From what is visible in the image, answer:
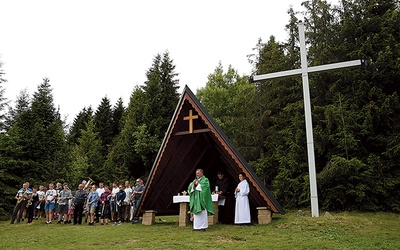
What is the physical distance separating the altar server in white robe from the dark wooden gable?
207 millimetres

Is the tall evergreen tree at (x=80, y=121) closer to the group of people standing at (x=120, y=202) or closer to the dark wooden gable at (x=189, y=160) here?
the group of people standing at (x=120, y=202)

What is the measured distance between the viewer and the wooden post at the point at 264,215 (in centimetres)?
1130

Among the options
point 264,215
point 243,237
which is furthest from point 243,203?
point 243,237

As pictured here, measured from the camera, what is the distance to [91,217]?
13.6 metres

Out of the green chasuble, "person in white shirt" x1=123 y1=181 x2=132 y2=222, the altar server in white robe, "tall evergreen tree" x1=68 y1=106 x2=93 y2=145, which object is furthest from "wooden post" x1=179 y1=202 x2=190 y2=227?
"tall evergreen tree" x1=68 y1=106 x2=93 y2=145

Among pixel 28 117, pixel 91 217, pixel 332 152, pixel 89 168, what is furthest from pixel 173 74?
pixel 91 217

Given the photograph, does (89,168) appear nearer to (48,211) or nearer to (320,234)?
(48,211)

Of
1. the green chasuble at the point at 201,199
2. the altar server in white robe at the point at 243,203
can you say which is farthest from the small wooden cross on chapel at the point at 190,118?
the altar server in white robe at the point at 243,203

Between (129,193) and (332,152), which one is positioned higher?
(332,152)

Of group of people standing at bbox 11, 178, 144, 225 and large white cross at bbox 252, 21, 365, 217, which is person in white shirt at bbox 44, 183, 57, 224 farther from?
large white cross at bbox 252, 21, 365, 217

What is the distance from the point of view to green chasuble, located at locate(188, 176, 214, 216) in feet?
34.0

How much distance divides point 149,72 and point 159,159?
88.7 feet

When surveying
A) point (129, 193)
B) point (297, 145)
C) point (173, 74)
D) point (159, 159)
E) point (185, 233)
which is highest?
point (173, 74)

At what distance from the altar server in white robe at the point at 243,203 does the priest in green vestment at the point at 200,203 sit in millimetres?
1268
